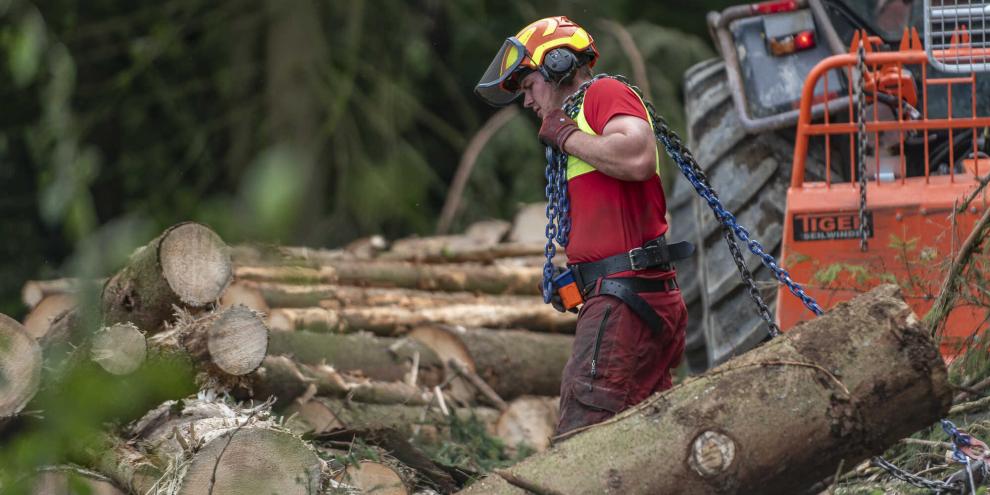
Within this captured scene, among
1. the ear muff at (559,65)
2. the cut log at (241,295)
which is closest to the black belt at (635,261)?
the ear muff at (559,65)

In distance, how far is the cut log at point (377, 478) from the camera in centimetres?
406

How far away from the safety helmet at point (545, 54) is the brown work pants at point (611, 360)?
2.19 ft

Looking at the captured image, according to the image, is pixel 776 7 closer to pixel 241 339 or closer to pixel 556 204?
pixel 556 204

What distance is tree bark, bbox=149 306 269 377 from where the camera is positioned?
14.6ft

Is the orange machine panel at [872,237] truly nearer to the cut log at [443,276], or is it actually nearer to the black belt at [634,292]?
the black belt at [634,292]

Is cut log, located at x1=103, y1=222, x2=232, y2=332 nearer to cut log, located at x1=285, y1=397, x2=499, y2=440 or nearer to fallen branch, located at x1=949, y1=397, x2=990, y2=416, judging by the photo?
cut log, located at x1=285, y1=397, x2=499, y2=440

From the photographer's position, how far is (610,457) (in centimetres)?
297

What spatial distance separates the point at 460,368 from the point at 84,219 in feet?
16.9

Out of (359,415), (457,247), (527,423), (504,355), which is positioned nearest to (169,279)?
(359,415)

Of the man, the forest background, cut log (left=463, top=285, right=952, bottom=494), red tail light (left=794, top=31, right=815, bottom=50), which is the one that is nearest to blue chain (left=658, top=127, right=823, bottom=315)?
the man

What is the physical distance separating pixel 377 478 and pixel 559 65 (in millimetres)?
1399

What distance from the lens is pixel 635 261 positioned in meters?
3.64

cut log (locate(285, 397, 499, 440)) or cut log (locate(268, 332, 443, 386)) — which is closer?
cut log (locate(285, 397, 499, 440))

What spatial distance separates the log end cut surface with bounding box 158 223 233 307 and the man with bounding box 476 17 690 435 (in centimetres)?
148
